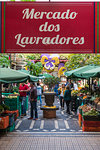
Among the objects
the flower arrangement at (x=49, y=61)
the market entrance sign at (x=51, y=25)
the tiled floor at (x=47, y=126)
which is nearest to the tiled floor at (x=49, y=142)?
the tiled floor at (x=47, y=126)

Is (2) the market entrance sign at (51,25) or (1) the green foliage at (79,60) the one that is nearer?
(2) the market entrance sign at (51,25)

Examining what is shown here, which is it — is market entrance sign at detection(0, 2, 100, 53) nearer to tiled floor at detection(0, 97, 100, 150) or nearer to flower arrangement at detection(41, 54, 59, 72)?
tiled floor at detection(0, 97, 100, 150)

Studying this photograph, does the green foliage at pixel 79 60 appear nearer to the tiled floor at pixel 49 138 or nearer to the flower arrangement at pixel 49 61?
the flower arrangement at pixel 49 61

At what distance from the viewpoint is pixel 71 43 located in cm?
331

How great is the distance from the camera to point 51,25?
129 inches

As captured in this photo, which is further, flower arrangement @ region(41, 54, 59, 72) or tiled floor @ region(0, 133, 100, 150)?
flower arrangement @ region(41, 54, 59, 72)

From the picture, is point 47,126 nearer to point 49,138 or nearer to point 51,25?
point 49,138

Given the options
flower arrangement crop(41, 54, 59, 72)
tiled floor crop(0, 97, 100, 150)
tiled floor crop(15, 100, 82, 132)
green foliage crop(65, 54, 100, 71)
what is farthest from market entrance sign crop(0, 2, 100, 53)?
flower arrangement crop(41, 54, 59, 72)

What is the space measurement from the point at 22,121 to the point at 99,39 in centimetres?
869

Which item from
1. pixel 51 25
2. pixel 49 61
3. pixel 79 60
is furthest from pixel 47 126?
pixel 49 61

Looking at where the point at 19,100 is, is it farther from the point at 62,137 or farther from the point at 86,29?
the point at 86,29

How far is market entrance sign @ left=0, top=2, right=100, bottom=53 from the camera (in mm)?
3295

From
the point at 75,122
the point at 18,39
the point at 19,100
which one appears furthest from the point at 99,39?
the point at 19,100

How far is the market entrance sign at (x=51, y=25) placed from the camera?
3.29m
